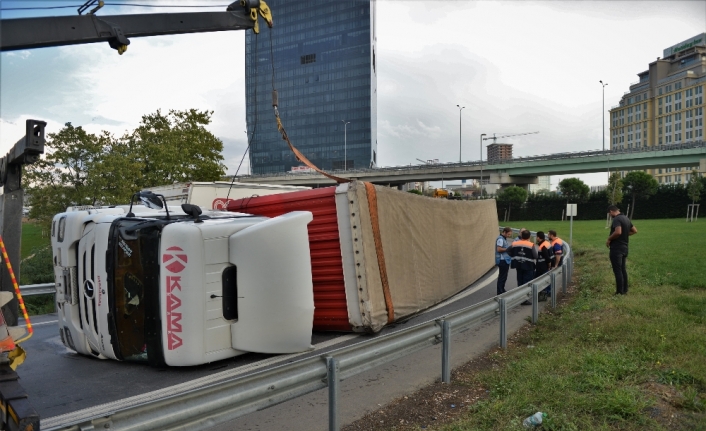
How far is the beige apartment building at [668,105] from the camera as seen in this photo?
119938mm

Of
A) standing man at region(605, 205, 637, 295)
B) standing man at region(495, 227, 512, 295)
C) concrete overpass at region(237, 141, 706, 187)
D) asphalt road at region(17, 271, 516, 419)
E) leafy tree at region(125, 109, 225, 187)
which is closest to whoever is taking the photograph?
asphalt road at region(17, 271, 516, 419)

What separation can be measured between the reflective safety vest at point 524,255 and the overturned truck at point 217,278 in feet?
12.0

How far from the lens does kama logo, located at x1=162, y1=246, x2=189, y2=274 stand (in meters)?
5.94

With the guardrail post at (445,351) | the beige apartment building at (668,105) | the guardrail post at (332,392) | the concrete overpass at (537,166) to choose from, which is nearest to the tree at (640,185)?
the concrete overpass at (537,166)

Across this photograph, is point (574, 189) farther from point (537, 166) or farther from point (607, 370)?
point (607, 370)

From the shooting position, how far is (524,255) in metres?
10.7

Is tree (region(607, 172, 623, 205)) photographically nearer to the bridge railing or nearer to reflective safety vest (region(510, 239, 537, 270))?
the bridge railing

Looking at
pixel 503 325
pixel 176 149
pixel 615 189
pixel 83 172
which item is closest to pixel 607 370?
pixel 503 325

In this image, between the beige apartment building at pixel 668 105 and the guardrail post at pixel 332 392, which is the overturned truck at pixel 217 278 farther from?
the beige apartment building at pixel 668 105

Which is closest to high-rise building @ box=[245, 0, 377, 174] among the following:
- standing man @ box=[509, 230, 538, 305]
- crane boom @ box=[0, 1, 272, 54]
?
crane boom @ box=[0, 1, 272, 54]

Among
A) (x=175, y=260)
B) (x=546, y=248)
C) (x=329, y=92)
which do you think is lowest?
(x=546, y=248)

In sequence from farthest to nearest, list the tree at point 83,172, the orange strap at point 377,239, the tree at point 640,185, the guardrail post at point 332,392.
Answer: the tree at point 640,185 → the tree at point 83,172 → the orange strap at point 377,239 → the guardrail post at point 332,392

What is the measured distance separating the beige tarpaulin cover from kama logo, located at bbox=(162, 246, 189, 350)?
8.17 ft

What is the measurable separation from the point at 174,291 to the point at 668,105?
144 metres
